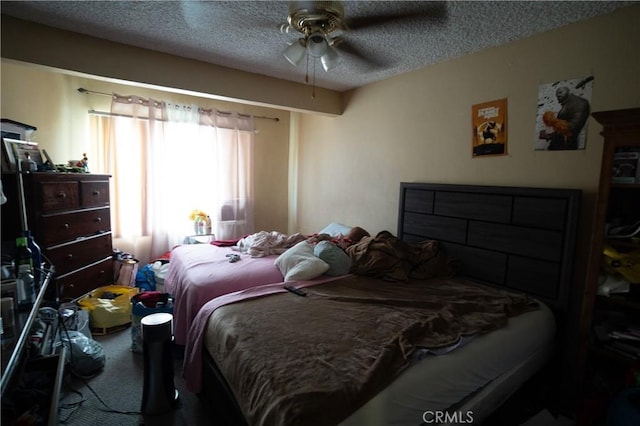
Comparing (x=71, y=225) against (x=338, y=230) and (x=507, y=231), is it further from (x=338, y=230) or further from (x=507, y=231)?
(x=507, y=231)

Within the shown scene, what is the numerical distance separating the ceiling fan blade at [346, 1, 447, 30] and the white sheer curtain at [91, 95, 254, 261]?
8.29 feet

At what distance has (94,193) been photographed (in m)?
2.89

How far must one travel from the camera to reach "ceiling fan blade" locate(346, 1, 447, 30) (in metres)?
1.81

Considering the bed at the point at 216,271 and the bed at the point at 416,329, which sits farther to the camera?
the bed at the point at 216,271

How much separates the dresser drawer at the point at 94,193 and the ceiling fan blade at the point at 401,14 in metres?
2.61

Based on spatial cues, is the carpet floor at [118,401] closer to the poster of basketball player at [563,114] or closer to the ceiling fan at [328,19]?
the ceiling fan at [328,19]

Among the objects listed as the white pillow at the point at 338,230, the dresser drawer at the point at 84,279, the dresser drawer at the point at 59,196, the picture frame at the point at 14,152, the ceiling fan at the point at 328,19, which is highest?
the ceiling fan at the point at 328,19

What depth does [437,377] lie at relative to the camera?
1.28 m

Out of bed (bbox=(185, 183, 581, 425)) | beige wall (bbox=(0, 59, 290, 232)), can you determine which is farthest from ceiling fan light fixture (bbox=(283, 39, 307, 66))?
beige wall (bbox=(0, 59, 290, 232))

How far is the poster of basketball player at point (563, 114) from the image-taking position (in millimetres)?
1953

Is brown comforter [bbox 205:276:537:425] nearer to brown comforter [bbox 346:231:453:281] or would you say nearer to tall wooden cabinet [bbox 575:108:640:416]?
brown comforter [bbox 346:231:453:281]

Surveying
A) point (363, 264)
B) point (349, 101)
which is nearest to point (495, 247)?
point (363, 264)

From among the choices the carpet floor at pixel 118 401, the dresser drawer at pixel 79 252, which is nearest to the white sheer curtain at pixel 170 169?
the dresser drawer at pixel 79 252

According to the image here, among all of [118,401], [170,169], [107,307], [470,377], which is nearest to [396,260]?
[470,377]
